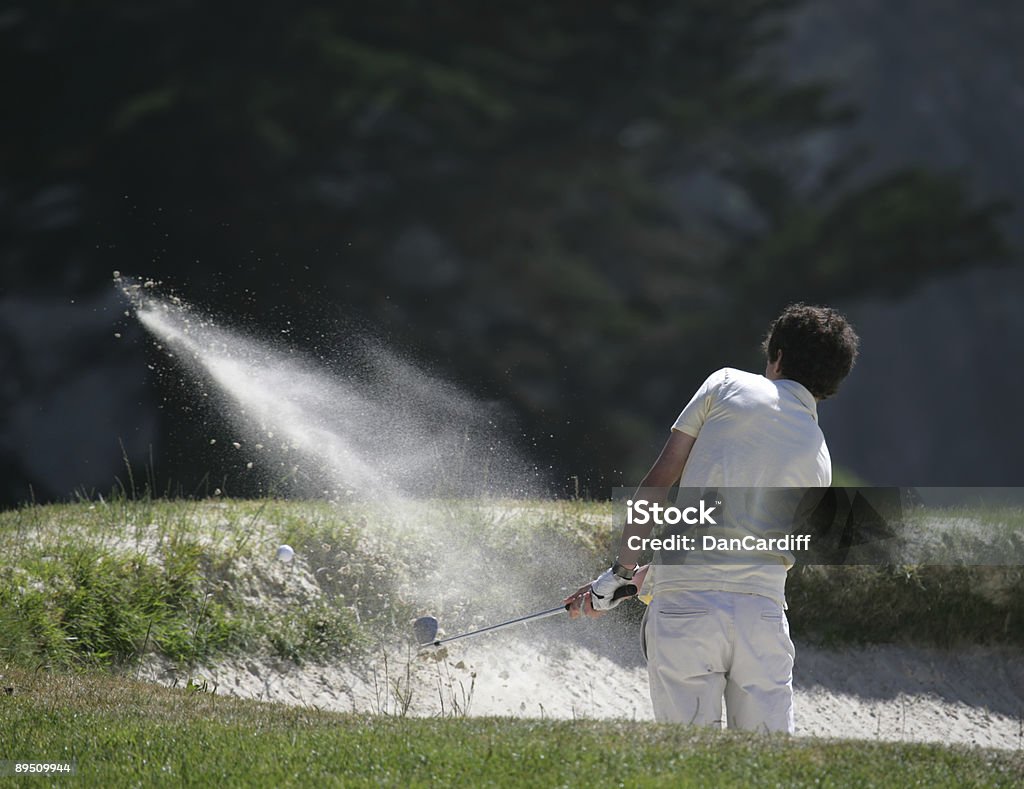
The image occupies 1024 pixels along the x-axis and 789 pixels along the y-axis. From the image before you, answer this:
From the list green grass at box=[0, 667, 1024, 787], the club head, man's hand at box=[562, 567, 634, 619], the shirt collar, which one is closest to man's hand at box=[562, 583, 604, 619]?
man's hand at box=[562, 567, 634, 619]

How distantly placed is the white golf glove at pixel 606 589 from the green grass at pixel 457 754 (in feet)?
1.26

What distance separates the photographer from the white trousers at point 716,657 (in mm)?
3729

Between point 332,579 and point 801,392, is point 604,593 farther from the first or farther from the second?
point 332,579

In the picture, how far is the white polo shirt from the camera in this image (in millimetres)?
3758

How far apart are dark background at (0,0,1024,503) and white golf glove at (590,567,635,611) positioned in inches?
323

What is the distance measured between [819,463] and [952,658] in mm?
3983

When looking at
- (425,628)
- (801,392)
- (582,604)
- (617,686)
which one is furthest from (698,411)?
(617,686)

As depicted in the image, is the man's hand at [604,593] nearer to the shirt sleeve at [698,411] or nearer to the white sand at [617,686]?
the shirt sleeve at [698,411]

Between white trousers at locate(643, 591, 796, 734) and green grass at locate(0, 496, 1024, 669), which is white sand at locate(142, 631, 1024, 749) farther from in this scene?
white trousers at locate(643, 591, 796, 734)

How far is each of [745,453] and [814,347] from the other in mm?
433

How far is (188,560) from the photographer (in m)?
6.25

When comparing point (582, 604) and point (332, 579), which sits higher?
point (582, 604)

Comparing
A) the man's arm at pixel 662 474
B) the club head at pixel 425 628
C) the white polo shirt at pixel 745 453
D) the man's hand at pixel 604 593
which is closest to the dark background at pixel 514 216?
the club head at pixel 425 628

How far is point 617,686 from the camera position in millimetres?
6809
